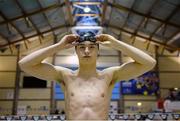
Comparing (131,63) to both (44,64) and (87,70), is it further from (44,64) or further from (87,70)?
(44,64)

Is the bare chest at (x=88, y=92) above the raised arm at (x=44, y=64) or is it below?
below

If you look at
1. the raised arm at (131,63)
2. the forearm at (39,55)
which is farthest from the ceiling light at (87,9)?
the forearm at (39,55)

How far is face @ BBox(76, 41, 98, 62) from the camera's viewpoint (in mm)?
1822

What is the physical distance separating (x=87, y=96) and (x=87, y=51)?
11.6 inches

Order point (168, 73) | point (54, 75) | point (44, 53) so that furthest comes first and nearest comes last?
point (168, 73) < point (54, 75) < point (44, 53)

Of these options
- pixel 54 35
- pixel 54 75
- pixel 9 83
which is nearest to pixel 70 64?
pixel 54 35

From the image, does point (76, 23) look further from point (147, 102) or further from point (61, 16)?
point (147, 102)

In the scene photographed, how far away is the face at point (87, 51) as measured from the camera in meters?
1.82

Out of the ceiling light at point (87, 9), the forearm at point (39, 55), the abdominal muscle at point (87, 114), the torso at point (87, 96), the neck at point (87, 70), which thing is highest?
the ceiling light at point (87, 9)

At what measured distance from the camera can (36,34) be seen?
43.8 ft

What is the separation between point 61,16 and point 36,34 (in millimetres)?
1644

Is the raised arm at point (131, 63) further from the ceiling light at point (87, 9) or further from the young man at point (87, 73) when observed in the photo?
the ceiling light at point (87, 9)

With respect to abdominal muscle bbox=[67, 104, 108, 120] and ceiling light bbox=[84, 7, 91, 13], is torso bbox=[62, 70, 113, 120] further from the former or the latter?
ceiling light bbox=[84, 7, 91, 13]

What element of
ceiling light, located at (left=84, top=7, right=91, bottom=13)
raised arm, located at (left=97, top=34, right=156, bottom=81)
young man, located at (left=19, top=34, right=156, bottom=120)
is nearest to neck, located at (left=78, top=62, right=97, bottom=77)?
young man, located at (left=19, top=34, right=156, bottom=120)
